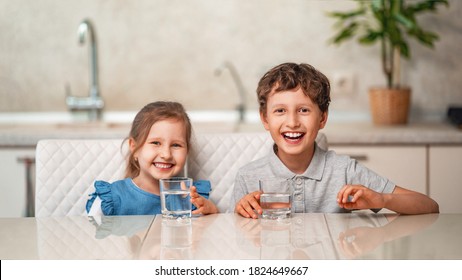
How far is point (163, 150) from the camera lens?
73.6 inches

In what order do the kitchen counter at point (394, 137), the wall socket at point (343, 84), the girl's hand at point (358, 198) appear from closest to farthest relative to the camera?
the girl's hand at point (358, 198), the kitchen counter at point (394, 137), the wall socket at point (343, 84)

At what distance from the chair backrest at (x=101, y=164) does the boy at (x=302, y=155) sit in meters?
0.21

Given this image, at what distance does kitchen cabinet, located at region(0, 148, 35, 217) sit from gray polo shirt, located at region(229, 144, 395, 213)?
1222mm

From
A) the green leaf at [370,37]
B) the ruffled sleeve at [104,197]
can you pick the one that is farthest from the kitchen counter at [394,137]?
the ruffled sleeve at [104,197]

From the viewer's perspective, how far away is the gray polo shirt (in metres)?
1.79

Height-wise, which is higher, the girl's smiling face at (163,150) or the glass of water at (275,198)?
the girl's smiling face at (163,150)

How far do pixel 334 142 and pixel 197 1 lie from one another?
102cm

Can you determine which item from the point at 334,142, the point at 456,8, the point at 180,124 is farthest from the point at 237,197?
the point at 456,8

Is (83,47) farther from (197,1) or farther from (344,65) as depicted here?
(344,65)

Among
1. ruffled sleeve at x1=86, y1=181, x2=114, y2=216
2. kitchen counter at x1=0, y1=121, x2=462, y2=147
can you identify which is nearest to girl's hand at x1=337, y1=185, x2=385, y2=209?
ruffled sleeve at x1=86, y1=181, x2=114, y2=216

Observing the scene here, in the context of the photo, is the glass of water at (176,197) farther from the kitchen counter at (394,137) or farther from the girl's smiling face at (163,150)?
the kitchen counter at (394,137)

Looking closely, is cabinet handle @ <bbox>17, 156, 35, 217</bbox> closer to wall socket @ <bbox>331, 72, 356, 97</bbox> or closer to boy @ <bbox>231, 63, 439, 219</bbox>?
boy @ <bbox>231, 63, 439, 219</bbox>

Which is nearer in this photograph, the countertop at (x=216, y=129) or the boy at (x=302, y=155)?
the boy at (x=302, y=155)

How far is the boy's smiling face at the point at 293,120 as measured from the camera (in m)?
1.72
